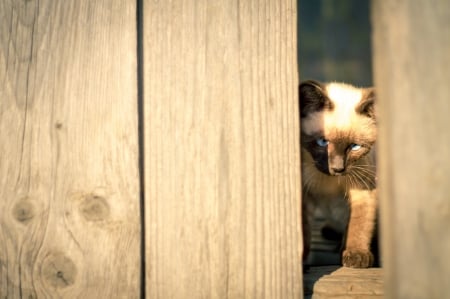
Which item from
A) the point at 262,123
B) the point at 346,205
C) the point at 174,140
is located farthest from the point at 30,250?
the point at 346,205

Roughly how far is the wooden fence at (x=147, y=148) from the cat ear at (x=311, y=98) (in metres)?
1.08

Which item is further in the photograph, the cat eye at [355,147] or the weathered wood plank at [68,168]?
the cat eye at [355,147]

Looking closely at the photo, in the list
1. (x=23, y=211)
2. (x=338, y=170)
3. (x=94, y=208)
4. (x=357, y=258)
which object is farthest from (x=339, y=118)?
(x=23, y=211)

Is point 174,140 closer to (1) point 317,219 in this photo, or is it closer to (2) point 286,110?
(2) point 286,110

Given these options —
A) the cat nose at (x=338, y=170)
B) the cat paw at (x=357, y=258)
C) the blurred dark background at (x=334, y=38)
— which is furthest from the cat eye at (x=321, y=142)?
the blurred dark background at (x=334, y=38)

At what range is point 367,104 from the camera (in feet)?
9.60

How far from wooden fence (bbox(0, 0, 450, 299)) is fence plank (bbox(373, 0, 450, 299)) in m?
0.42

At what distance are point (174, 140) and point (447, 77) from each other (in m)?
0.83

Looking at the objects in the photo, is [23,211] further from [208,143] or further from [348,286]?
[348,286]

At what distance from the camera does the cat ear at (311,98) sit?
278cm

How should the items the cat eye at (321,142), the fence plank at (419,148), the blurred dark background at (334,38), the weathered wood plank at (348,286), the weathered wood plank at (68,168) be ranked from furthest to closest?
the blurred dark background at (334,38) < the cat eye at (321,142) < the weathered wood plank at (348,286) < the weathered wood plank at (68,168) < the fence plank at (419,148)

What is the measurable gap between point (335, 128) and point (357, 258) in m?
0.79

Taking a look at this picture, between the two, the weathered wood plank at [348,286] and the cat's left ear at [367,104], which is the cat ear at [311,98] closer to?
the cat's left ear at [367,104]

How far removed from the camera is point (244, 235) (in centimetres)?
171
